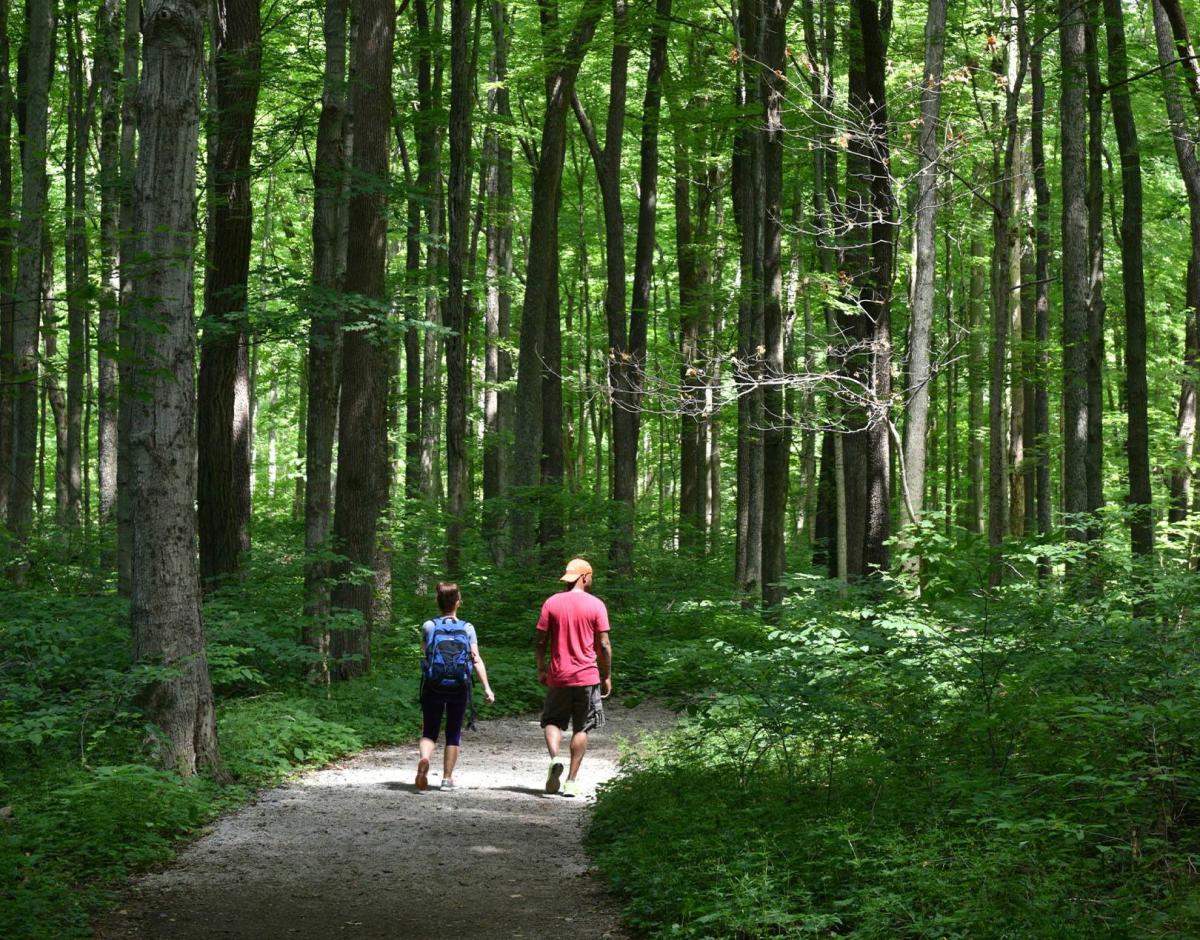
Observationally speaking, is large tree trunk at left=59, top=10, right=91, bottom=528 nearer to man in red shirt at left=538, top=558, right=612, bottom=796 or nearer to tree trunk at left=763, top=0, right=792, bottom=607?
tree trunk at left=763, top=0, right=792, bottom=607

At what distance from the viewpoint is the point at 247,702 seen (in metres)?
11.8

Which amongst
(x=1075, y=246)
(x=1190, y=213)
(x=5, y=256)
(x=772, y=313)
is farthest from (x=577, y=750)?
(x=1190, y=213)

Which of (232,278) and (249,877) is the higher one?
(232,278)

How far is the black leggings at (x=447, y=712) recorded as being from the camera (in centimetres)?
980

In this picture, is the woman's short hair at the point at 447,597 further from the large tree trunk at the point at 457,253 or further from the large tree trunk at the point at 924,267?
the large tree trunk at the point at 457,253

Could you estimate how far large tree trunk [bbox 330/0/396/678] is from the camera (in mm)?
13820

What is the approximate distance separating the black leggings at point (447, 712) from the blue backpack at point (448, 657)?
0.26 feet

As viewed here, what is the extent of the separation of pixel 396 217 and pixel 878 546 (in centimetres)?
802

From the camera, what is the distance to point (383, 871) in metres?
7.00

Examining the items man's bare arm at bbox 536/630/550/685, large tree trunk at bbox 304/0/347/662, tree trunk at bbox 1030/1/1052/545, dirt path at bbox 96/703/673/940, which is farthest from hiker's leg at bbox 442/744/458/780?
tree trunk at bbox 1030/1/1052/545

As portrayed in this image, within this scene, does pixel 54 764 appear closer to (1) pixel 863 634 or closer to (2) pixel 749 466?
(1) pixel 863 634

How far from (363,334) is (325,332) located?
32.4 inches

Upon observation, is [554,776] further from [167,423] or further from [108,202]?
[108,202]

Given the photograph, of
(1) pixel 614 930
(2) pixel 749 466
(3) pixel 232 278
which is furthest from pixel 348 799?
(2) pixel 749 466
